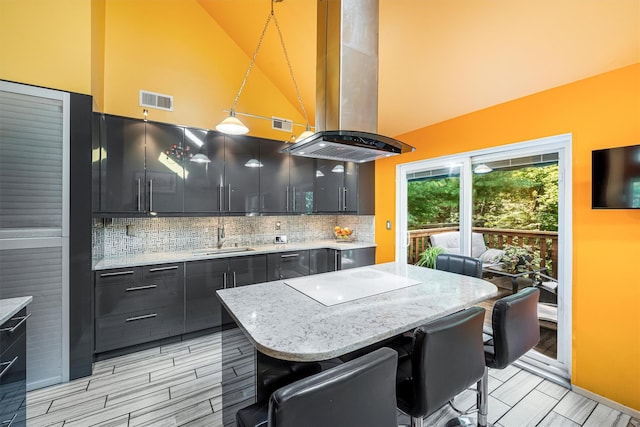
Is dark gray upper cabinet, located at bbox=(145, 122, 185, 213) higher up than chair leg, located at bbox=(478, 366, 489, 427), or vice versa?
dark gray upper cabinet, located at bbox=(145, 122, 185, 213)

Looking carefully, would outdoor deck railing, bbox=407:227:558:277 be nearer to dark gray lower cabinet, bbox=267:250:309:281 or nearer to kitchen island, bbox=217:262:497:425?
kitchen island, bbox=217:262:497:425

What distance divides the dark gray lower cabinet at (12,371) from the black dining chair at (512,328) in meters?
2.50

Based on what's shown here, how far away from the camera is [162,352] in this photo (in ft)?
9.00

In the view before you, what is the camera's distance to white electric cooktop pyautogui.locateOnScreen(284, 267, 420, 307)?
1.68 m

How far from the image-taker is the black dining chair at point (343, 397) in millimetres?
765

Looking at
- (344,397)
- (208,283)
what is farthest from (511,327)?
(208,283)

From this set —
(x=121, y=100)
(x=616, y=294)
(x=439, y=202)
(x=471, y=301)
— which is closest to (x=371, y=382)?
(x=471, y=301)

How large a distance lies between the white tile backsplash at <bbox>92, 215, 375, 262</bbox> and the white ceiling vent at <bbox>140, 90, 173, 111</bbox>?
136 cm

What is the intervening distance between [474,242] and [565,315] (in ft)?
3.26

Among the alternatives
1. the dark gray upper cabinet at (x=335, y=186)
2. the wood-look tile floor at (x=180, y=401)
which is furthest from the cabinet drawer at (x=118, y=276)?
the dark gray upper cabinet at (x=335, y=186)

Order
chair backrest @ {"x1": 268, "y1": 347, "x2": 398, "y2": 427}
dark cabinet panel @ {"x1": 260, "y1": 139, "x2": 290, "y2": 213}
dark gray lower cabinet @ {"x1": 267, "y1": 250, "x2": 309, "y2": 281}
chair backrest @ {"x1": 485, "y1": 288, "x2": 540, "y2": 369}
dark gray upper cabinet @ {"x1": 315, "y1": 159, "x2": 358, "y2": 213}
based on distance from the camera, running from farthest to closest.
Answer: dark gray upper cabinet @ {"x1": 315, "y1": 159, "x2": 358, "y2": 213}, dark cabinet panel @ {"x1": 260, "y1": 139, "x2": 290, "y2": 213}, dark gray lower cabinet @ {"x1": 267, "y1": 250, "x2": 309, "y2": 281}, chair backrest @ {"x1": 485, "y1": 288, "x2": 540, "y2": 369}, chair backrest @ {"x1": 268, "y1": 347, "x2": 398, "y2": 427}

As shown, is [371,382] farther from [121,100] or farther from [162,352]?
[121,100]

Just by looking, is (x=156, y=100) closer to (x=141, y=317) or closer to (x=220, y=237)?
(x=220, y=237)

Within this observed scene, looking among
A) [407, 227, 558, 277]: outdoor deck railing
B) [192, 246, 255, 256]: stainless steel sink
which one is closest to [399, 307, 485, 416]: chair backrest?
[407, 227, 558, 277]: outdoor deck railing
